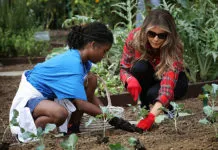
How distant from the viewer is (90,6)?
11.3 meters

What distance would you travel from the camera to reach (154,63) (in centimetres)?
462

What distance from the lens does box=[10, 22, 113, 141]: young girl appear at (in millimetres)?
3850

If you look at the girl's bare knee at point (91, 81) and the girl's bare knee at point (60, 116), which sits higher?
the girl's bare knee at point (91, 81)

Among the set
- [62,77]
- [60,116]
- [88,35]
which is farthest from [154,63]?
[60,116]

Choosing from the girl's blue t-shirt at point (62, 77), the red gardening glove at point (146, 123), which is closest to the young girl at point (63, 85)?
the girl's blue t-shirt at point (62, 77)

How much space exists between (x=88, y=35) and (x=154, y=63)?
81 cm

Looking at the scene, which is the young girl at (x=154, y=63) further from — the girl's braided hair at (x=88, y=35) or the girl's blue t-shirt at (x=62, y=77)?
the girl's blue t-shirt at (x=62, y=77)

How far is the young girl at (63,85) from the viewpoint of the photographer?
3.85m

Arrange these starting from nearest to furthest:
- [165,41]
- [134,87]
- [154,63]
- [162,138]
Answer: [162,138]
[165,41]
[134,87]
[154,63]

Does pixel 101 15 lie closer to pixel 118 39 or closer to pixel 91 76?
pixel 118 39

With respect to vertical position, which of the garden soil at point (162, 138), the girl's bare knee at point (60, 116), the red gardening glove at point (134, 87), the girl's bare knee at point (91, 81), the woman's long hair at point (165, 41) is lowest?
the garden soil at point (162, 138)

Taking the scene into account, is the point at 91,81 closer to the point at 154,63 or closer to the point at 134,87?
the point at 134,87

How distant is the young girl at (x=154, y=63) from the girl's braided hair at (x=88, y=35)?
42 centimetres

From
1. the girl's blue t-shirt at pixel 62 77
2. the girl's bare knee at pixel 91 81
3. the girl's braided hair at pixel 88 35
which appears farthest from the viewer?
the girl's bare knee at pixel 91 81
